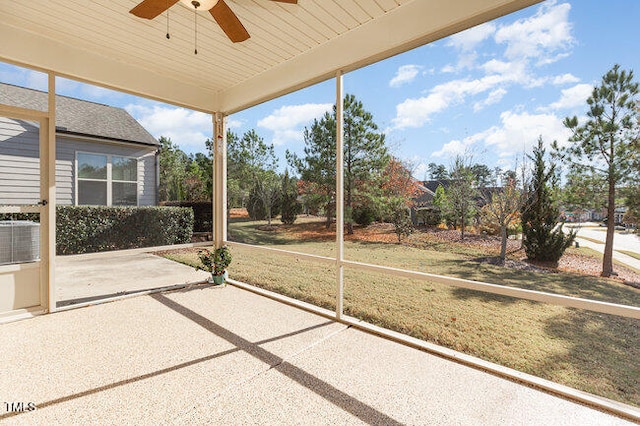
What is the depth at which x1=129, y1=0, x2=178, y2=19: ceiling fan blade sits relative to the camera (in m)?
1.94

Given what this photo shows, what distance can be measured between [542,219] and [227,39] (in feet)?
13.1

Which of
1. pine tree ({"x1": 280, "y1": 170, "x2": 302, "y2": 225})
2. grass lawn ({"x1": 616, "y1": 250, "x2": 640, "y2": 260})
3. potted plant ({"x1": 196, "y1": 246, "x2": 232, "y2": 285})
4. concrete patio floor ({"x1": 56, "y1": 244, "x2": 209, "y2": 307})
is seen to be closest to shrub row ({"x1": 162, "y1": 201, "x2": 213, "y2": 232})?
concrete patio floor ({"x1": 56, "y1": 244, "x2": 209, "y2": 307})

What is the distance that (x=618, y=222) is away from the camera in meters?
2.56

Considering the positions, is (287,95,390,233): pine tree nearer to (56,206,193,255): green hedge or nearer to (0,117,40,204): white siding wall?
(56,206,193,255): green hedge

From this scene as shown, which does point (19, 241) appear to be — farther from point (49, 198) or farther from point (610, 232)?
point (610, 232)

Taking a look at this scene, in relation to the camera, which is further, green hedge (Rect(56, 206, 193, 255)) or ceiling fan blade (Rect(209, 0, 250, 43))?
green hedge (Rect(56, 206, 193, 255))

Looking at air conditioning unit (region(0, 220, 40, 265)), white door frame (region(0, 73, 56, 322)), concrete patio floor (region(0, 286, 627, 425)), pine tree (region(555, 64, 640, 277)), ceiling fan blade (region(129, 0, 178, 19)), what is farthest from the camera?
white door frame (region(0, 73, 56, 322))

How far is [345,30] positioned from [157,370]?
3.20 m

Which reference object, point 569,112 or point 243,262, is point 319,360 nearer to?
point 569,112

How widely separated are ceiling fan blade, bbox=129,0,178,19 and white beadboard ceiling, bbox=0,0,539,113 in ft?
1.13

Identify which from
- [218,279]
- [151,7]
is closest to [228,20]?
[151,7]

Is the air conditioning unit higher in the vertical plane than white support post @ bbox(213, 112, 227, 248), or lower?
lower

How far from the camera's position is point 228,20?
6.95 ft

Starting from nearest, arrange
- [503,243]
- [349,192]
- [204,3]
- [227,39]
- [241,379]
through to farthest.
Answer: [241,379] < [204,3] < [227,39] < [503,243] < [349,192]
